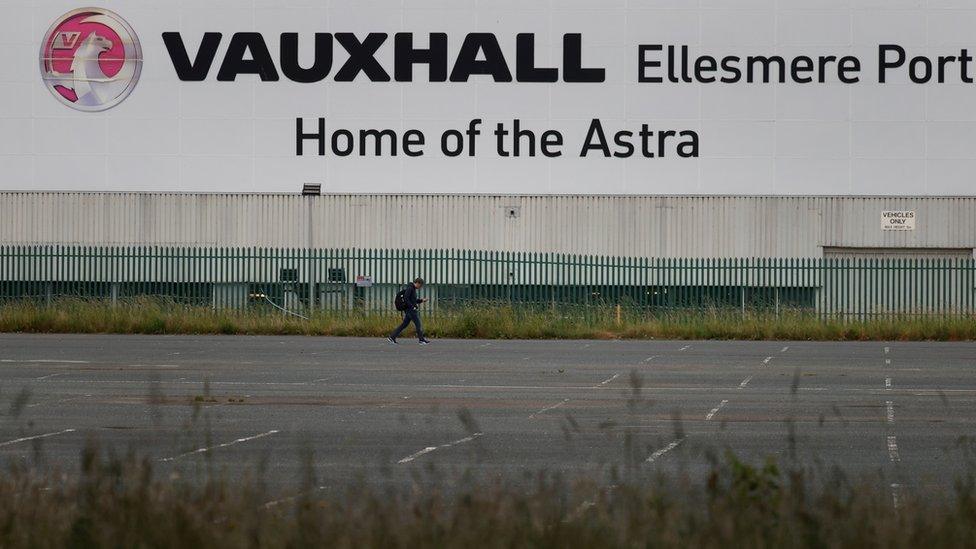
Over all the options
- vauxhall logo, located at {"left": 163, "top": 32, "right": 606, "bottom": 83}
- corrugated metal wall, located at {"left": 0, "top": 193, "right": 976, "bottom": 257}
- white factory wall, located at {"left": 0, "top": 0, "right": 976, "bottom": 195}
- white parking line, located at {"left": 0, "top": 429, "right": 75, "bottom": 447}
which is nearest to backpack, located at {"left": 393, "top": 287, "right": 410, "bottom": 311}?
corrugated metal wall, located at {"left": 0, "top": 193, "right": 976, "bottom": 257}

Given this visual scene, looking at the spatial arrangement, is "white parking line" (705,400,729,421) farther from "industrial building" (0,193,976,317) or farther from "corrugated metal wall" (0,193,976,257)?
"corrugated metal wall" (0,193,976,257)

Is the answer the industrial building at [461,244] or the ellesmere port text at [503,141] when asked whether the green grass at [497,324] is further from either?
the ellesmere port text at [503,141]

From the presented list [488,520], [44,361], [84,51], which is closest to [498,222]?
[84,51]

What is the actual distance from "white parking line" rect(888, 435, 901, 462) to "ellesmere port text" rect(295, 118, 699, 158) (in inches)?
1210

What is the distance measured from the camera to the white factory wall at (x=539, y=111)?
4269cm

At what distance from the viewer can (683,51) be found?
43000 millimetres

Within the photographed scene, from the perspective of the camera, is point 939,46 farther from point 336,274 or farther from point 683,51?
point 336,274

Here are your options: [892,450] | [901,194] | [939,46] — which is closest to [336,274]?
[901,194]

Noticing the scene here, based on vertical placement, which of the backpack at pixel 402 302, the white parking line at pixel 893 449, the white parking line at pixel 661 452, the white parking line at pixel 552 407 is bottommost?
the white parking line at pixel 893 449

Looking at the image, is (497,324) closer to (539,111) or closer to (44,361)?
(44,361)

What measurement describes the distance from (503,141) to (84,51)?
13.8 m

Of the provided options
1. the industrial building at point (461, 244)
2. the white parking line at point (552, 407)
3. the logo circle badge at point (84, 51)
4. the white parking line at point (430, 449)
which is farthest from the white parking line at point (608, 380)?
the logo circle badge at point (84, 51)

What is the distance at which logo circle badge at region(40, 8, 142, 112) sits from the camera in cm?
4397

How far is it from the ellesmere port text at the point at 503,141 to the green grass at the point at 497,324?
955 centimetres
